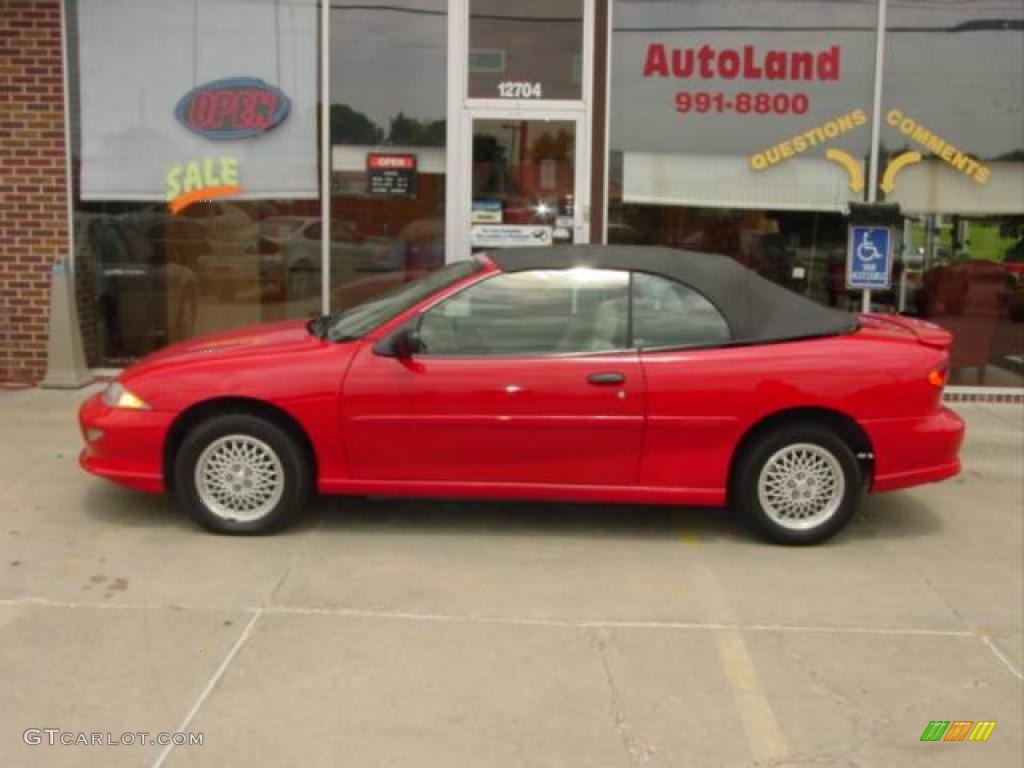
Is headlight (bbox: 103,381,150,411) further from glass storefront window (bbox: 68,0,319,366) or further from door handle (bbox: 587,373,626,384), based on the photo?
glass storefront window (bbox: 68,0,319,366)

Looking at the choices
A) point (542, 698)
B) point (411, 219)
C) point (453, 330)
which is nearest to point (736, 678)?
point (542, 698)

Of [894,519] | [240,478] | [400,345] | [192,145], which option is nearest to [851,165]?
[894,519]

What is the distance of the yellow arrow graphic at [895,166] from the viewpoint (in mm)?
9367

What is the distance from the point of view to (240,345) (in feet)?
19.6

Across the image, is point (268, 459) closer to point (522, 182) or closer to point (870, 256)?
point (522, 182)

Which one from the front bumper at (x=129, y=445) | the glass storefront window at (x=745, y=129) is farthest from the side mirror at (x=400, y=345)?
the glass storefront window at (x=745, y=129)

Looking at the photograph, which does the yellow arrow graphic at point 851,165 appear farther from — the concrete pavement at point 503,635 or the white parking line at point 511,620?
the white parking line at point 511,620

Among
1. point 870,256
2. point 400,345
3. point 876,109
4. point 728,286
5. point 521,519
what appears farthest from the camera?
point 876,109

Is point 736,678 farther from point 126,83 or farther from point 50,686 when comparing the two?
point 126,83

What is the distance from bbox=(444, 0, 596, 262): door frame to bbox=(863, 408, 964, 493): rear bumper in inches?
170

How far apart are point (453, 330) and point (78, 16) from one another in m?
5.68

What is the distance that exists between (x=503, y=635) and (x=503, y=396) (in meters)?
1.39

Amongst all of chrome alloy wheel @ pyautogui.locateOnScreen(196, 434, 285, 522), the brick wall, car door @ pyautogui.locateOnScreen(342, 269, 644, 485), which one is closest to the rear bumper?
car door @ pyautogui.locateOnScreen(342, 269, 644, 485)

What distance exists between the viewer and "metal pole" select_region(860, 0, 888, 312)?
9242 millimetres
